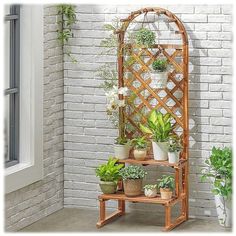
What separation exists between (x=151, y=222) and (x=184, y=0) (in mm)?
1785

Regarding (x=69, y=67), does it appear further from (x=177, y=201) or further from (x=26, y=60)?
(x=177, y=201)

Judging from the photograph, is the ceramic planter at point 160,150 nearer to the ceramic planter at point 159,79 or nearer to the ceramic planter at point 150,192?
the ceramic planter at point 150,192

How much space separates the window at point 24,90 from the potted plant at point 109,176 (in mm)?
529

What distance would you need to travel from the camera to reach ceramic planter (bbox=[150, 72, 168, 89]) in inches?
224

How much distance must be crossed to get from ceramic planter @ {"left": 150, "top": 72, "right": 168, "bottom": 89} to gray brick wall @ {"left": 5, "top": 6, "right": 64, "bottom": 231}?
0.88 meters

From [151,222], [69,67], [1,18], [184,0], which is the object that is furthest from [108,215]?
[1,18]

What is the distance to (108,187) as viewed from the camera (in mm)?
5746

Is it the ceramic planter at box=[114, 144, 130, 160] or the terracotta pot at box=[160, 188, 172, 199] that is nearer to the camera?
the terracotta pot at box=[160, 188, 172, 199]

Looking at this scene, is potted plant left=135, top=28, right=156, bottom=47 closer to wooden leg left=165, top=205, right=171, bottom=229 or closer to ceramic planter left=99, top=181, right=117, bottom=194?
ceramic planter left=99, top=181, right=117, bottom=194

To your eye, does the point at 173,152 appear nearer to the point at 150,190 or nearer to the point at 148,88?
the point at 150,190

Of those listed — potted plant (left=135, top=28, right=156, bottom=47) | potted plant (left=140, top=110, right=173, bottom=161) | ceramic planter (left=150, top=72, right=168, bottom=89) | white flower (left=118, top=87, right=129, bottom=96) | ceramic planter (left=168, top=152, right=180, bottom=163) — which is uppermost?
potted plant (left=135, top=28, right=156, bottom=47)

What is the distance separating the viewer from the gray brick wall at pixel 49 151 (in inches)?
226

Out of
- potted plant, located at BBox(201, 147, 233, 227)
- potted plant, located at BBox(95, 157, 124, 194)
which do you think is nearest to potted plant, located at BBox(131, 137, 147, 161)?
potted plant, located at BBox(95, 157, 124, 194)

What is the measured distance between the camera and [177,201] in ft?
18.7
